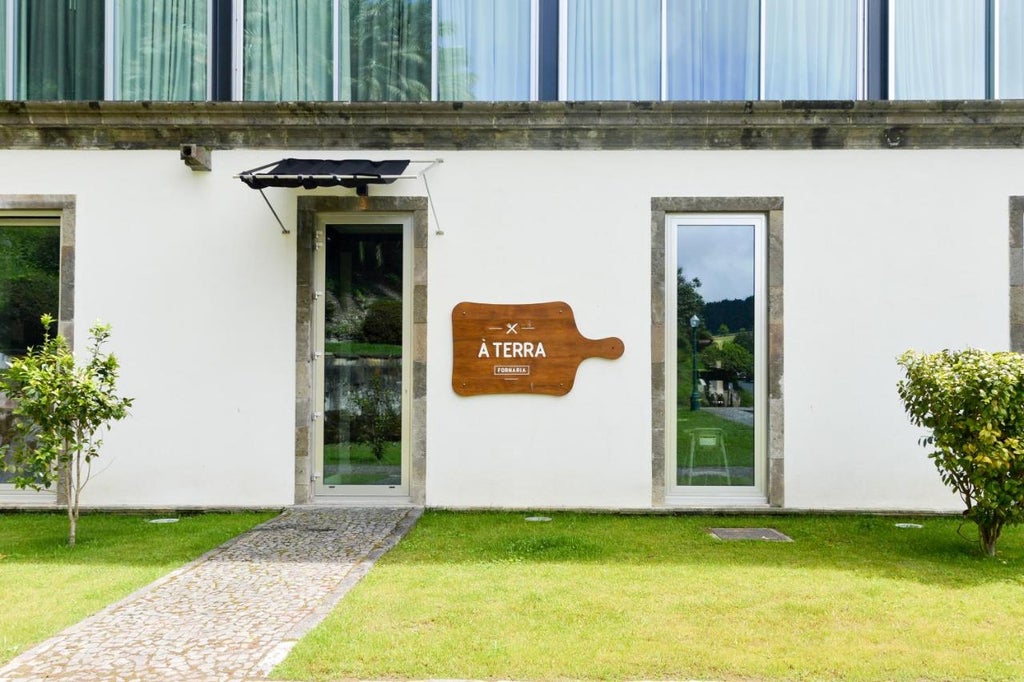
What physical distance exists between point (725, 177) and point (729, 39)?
173 cm

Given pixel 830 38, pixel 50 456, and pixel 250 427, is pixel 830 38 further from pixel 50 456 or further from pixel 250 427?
pixel 50 456

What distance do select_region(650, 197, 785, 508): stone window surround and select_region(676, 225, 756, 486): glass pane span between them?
0.22 meters

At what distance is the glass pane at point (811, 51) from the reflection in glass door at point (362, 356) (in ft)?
14.9

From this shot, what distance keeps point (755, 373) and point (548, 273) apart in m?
2.45

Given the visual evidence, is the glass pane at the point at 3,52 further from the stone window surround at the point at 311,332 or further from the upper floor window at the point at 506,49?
the stone window surround at the point at 311,332

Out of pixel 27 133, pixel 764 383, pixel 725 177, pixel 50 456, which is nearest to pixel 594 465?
pixel 764 383

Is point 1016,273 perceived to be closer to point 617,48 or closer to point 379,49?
point 617,48

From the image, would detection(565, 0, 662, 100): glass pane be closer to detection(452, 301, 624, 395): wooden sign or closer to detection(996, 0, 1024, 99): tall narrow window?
detection(452, 301, 624, 395): wooden sign

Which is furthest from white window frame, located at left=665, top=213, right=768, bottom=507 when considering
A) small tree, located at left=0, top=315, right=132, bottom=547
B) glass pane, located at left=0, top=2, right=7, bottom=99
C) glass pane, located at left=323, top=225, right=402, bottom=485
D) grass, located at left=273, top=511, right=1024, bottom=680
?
glass pane, located at left=0, top=2, right=7, bottom=99

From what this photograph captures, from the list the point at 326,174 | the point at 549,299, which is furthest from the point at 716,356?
the point at 326,174

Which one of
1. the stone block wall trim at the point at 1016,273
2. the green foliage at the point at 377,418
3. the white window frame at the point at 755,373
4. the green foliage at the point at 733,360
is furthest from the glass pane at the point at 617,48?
the green foliage at the point at 377,418

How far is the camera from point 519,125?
7887 mm

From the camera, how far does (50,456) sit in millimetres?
6242

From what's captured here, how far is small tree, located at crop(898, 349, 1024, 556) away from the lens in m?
5.61
